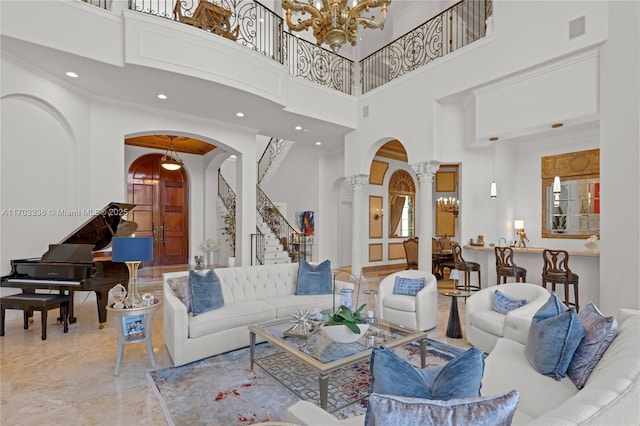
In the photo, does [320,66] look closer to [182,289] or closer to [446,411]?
[182,289]

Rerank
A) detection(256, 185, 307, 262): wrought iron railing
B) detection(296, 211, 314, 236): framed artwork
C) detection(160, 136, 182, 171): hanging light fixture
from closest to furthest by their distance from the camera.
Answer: detection(160, 136, 182, 171): hanging light fixture
detection(256, 185, 307, 262): wrought iron railing
detection(296, 211, 314, 236): framed artwork

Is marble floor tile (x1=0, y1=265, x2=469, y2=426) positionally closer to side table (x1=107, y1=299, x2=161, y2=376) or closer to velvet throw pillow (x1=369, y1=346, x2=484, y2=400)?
side table (x1=107, y1=299, x2=161, y2=376)

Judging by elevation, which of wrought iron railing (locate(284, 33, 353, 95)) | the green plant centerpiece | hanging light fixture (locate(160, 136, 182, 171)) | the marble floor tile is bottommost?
the marble floor tile

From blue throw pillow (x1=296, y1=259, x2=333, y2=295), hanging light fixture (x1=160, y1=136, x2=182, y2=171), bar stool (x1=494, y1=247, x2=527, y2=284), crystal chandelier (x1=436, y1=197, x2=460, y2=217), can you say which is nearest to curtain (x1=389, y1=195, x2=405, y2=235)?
crystal chandelier (x1=436, y1=197, x2=460, y2=217)

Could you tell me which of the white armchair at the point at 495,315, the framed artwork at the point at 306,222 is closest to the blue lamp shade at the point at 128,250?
the white armchair at the point at 495,315

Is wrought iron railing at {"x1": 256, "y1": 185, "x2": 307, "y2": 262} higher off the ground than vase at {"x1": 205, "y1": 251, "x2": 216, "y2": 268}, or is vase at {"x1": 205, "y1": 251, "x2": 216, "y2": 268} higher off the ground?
wrought iron railing at {"x1": 256, "y1": 185, "x2": 307, "y2": 262}

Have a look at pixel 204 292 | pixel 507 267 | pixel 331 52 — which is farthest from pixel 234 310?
pixel 331 52

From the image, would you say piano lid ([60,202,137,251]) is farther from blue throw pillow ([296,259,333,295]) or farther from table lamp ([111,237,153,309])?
blue throw pillow ([296,259,333,295])

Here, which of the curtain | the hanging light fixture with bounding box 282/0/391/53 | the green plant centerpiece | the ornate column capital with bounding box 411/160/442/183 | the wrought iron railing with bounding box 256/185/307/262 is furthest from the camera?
the curtain

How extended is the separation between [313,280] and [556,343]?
305 centimetres

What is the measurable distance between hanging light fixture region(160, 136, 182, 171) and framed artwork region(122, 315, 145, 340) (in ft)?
18.3

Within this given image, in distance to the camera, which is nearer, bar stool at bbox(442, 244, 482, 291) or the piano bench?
the piano bench

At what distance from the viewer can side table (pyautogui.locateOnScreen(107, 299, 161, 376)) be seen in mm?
3102

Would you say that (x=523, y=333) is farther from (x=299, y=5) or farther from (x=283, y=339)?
(x=299, y=5)
